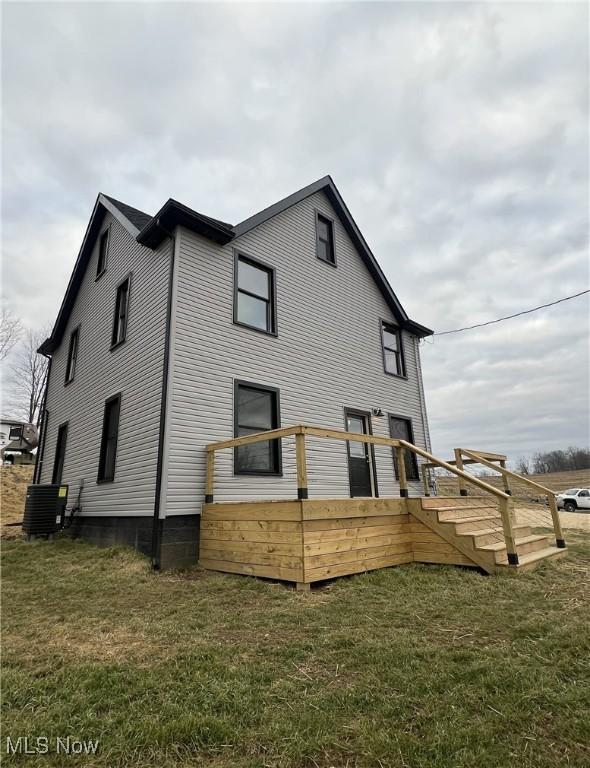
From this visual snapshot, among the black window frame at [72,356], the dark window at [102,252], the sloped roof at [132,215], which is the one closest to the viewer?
the sloped roof at [132,215]

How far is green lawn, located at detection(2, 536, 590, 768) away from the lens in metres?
1.98

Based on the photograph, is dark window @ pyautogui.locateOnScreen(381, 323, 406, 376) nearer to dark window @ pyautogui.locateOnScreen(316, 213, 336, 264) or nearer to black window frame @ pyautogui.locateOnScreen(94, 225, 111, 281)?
dark window @ pyautogui.locateOnScreen(316, 213, 336, 264)

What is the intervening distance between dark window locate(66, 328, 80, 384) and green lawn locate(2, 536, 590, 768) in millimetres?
8372

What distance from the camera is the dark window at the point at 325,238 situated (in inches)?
446

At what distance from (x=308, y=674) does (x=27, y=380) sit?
95.4 ft

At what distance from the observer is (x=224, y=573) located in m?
6.04

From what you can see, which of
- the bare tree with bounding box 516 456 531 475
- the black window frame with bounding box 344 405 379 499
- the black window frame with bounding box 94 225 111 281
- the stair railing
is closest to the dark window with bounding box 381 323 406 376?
the black window frame with bounding box 344 405 379 499

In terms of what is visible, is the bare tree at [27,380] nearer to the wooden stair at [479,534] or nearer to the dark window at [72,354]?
the dark window at [72,354]

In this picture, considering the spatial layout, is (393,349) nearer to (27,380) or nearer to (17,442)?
(17,442)

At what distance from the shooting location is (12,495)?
14359 mm

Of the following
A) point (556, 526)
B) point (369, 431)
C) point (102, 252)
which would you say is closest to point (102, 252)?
point (102, 252)

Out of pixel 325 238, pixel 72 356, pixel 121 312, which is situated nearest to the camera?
pixel 121 312

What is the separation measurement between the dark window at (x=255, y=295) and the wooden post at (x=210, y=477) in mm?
2981

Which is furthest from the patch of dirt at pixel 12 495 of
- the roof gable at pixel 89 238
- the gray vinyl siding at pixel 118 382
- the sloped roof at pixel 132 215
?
the sloped roof at pixel 132 215
